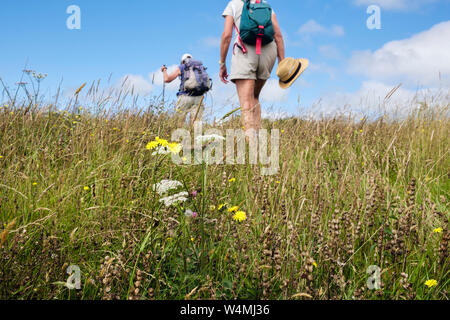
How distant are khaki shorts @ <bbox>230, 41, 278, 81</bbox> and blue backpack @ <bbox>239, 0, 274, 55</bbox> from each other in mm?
118

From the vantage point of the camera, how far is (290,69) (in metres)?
4.66

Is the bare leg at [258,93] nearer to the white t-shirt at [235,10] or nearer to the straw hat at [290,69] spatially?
the straw hat at [290,69]

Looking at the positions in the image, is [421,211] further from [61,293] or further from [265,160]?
[61,293]

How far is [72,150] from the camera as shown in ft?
10.0

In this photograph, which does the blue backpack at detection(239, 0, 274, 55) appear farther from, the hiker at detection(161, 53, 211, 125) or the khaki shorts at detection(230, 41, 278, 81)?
the hiker at detection(161, 53, 211, 125)

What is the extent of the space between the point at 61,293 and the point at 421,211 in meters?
2.00

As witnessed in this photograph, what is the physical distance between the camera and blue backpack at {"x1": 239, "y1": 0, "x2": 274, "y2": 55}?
4.36 meters

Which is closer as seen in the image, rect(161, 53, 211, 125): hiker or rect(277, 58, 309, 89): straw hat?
rect(277, 58, 309, 89): straw hat

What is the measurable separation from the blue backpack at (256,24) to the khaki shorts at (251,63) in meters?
0.12

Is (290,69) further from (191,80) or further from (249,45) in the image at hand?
(191,80)

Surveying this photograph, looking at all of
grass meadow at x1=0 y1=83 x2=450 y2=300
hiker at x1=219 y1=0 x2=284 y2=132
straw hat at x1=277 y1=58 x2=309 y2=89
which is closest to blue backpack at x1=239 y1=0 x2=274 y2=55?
hiker at x1=219 y1=0 x2=284 y2=132

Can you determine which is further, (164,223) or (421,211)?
(421,211)

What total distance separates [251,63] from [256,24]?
473mm
